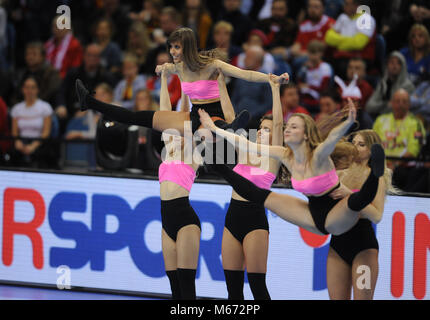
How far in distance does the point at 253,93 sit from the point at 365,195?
13.8 ft

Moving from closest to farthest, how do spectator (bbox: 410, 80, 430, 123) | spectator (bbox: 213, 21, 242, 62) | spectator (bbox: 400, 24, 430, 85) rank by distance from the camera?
1. spectator (bbox: 410, 80, 430, 123)
2. spectator (bbox: 400, 24, 430, 85)
3. spectator (bbox: 213, 21, 242, 62)

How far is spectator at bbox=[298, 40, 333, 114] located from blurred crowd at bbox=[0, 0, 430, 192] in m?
0.01

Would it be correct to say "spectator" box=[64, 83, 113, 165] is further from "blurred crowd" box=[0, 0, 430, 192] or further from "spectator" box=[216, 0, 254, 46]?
"spectator" box=[216, 0, 254, 46]

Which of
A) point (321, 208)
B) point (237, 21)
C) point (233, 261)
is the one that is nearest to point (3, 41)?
point (237, 21)

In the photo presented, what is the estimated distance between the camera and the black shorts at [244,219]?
5.43m

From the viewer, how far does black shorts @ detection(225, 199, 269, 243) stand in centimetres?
543

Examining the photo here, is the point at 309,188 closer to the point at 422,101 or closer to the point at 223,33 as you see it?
the point at 422,101

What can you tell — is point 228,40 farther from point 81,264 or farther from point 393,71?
point 81,264

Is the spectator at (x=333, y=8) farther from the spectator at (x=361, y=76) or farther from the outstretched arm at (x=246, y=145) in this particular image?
the outstretched arm at (x=246, y=145)

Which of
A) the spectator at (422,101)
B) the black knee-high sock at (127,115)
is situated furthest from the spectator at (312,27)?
the black knee-high sock at (127,115)

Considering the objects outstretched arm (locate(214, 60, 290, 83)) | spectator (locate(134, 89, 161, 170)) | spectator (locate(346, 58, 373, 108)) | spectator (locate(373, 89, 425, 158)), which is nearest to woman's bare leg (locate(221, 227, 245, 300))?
outstretched arm (locate(214, 60, 290, 83))

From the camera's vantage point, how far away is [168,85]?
878cm
